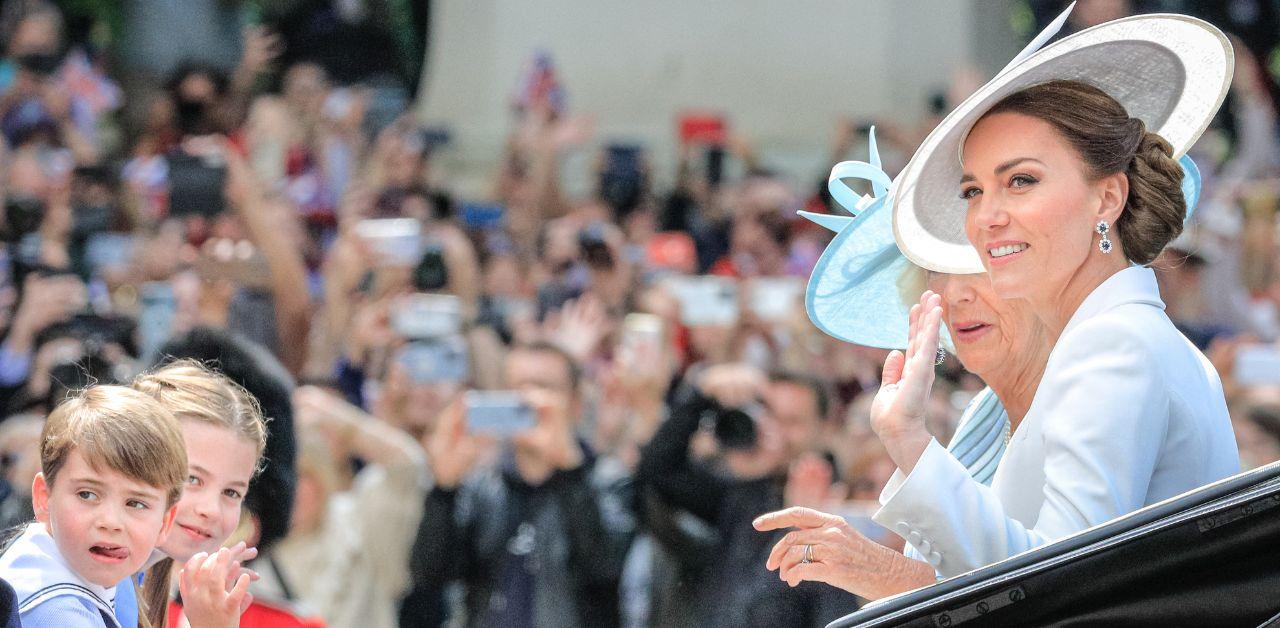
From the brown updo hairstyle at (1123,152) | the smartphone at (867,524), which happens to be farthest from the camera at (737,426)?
the brown updo hairstyle at (1123,152)

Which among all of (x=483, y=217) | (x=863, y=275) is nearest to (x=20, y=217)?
(x=483, y=217)

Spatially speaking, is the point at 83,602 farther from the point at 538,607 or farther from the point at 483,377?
the point at 483,377

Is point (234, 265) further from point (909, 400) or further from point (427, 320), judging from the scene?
point (909, 400)

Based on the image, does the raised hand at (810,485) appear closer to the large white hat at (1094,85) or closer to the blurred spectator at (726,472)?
the blurred spectator at (726,472)

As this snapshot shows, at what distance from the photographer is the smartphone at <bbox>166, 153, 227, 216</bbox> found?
271 inches

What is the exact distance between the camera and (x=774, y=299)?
7.22 m

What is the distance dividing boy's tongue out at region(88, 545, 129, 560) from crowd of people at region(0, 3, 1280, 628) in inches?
15.0

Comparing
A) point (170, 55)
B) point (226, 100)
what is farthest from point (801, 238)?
point (170, 55)

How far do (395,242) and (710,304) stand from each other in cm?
133

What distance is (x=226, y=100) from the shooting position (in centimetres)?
927

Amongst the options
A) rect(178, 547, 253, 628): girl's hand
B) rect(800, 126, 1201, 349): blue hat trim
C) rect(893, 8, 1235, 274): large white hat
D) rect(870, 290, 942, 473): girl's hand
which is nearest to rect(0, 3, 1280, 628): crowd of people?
rect(178, 547, 253, 628): girl's hand

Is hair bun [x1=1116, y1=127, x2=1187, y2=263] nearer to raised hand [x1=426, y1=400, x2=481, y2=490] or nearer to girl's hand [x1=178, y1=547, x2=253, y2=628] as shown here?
girl's hand [x1=178, y1=547, x2=253, y2=628]

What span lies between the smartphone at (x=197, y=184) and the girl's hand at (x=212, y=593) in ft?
16.2

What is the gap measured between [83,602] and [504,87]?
8.90 m
